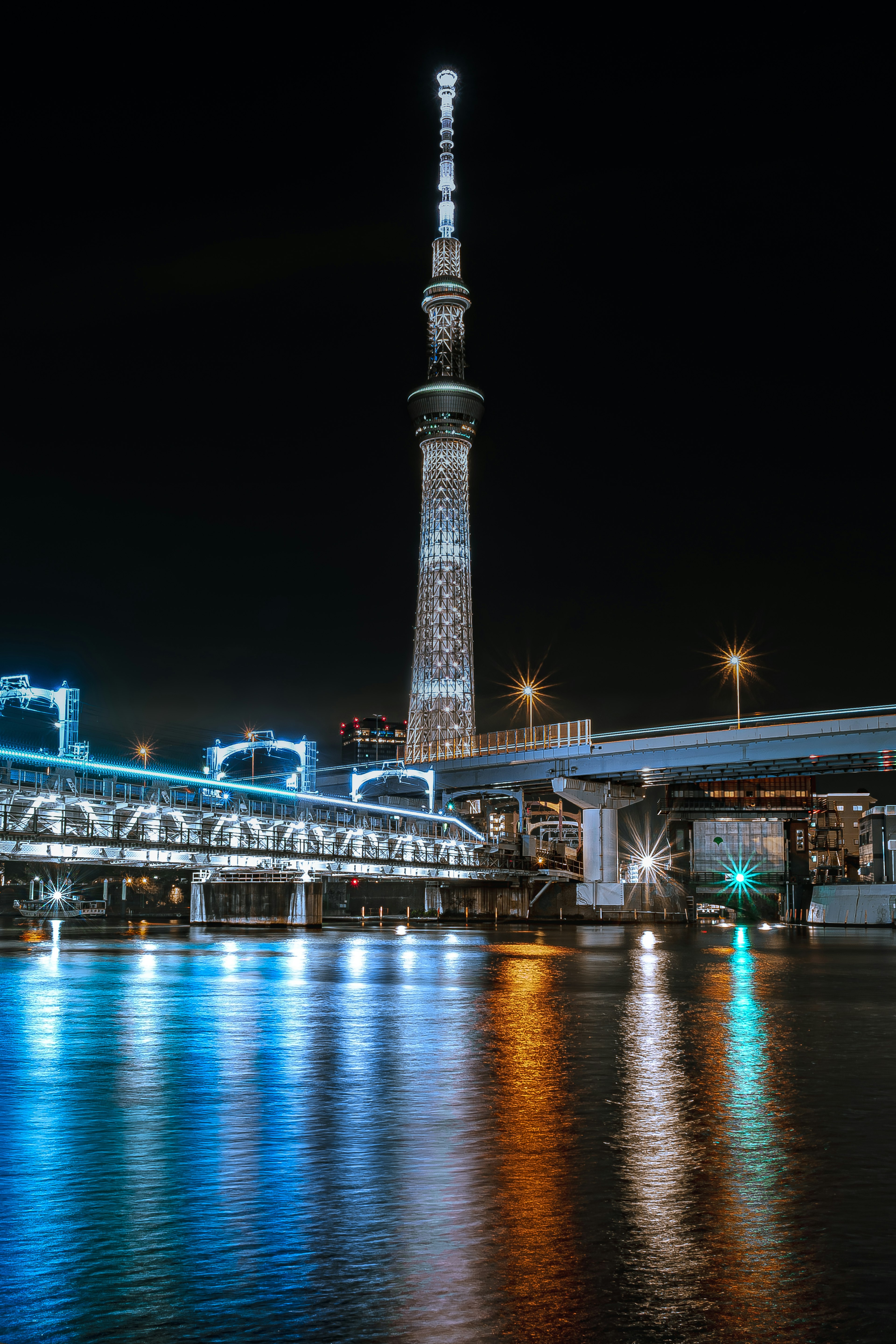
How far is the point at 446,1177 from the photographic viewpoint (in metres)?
9.03

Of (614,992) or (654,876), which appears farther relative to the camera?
(654,876)

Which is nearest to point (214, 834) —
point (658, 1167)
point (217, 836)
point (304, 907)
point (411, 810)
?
point (217, 836)

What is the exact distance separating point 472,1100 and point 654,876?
12408cm

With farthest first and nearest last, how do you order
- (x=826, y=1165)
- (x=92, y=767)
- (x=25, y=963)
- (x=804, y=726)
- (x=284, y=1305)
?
1. (x=804, y=726)
2. (x=92, y=767)
3. (x=25, y=963)
4. (x=826, y=1165)
5. (x=284, y=1305)

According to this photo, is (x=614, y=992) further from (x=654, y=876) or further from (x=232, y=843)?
(x=654, y=876)

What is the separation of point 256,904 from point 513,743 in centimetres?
4867

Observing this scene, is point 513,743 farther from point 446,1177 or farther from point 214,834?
point 446,1177

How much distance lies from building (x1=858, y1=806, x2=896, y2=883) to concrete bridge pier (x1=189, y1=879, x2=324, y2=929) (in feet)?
226

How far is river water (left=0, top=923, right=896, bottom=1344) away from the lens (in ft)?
20.1

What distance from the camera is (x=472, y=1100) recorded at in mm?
12742

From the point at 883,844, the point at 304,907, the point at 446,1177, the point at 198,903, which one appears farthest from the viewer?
the point at 883,844

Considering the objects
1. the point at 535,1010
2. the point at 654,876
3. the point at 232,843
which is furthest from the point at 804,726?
the point at 535,1010

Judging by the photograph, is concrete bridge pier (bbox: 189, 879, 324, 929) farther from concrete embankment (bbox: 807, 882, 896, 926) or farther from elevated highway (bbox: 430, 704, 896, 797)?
concrete embankment (bbox: 807, 882, 896, 926)

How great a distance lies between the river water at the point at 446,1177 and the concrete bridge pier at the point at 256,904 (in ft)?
228
